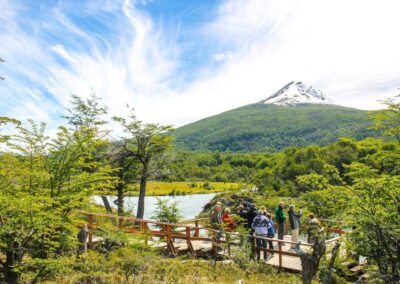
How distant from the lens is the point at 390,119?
712 centimetres

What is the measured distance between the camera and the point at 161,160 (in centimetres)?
2292

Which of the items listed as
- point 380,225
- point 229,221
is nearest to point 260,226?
point 229,221

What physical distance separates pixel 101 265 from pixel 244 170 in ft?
267

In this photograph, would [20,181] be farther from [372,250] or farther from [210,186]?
[210,186]

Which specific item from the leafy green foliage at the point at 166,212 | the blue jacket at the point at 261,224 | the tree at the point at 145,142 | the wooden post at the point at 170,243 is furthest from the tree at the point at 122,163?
the blue jacket at the point at 261,224

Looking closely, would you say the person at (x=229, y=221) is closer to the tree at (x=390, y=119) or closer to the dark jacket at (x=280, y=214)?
the dark jacket at (x=280, y=214)

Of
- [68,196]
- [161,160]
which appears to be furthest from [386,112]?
[161,160]

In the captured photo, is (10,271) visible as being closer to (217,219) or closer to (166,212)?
(217,219)

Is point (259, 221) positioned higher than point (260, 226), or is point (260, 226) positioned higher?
point (259, 221)

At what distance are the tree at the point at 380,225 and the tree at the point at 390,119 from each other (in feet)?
3.07

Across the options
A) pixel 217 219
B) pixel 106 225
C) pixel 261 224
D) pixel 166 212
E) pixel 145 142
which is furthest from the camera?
pixel 145 142

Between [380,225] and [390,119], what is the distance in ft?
7.36

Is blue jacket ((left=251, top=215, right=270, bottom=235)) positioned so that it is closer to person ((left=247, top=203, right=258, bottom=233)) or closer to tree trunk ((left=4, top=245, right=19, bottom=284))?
person ((left=247, top=203, right=258, bottom=233))

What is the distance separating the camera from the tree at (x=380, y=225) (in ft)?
20.0
